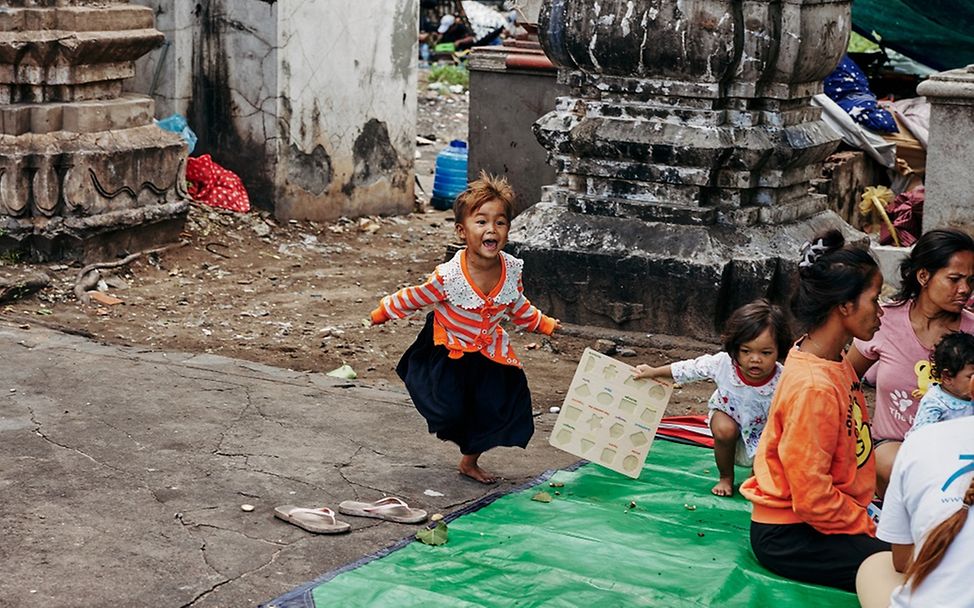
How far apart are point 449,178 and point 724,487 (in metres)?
6.43

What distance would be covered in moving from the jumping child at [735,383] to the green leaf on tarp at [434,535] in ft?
3.09

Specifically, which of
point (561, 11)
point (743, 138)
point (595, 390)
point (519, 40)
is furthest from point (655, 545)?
point (519, 40)

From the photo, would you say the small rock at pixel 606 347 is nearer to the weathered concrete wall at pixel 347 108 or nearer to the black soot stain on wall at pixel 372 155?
the weathered concrete wall at pixel 347 108

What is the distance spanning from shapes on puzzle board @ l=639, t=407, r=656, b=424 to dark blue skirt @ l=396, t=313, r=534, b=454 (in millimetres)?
395

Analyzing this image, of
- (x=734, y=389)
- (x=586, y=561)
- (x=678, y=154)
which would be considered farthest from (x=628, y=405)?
(x=678, y=154)

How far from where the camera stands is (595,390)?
4840 millimetres

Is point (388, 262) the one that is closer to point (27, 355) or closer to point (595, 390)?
point (27, 355)

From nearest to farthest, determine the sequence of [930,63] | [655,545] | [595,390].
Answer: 1. [655,545]
2. [595,390]
3. [930,63]

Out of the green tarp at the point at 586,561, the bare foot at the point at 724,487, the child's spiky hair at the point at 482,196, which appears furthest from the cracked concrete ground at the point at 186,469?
the child's spiky hair at the point at 482,196

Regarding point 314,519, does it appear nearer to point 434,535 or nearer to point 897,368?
point 434,535

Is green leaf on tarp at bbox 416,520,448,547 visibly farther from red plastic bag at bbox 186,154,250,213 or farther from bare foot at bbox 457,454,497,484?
red plastic bag at bbox 186,154,250,213

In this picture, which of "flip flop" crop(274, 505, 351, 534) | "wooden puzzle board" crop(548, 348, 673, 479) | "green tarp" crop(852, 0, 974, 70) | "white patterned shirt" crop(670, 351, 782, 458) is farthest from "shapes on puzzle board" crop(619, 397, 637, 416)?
"green tarp" crop(852, 0, 974, 70)

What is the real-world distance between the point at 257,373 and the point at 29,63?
263 cm

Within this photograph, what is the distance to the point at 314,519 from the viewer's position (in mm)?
4320
